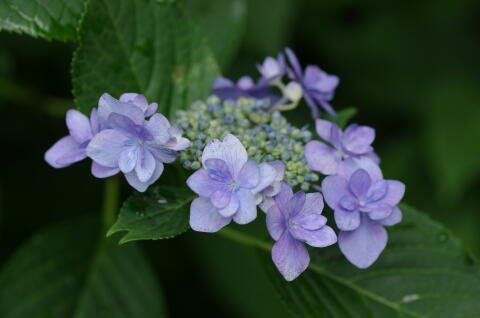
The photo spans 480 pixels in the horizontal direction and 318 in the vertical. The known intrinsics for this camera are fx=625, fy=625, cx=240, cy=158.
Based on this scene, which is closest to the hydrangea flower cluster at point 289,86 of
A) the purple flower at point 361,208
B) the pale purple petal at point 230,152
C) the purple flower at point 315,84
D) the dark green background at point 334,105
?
the purple flower at point 315,84

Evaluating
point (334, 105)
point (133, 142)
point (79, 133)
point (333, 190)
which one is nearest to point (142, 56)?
point (79, 133)

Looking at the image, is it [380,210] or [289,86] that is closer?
[380,210]

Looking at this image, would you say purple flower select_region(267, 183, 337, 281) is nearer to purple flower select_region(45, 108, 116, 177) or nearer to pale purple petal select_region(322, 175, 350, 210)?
pale purple petal select_region(322, 175, 350, 210)

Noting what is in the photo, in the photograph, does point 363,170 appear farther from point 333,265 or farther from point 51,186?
point 51,186

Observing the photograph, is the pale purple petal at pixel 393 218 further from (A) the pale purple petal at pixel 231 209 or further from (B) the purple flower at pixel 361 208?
(A) the pale purple petal at pixel 231 209

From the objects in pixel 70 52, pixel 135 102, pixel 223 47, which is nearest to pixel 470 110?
pixel 223 47

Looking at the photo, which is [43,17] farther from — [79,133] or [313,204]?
[313,204]
